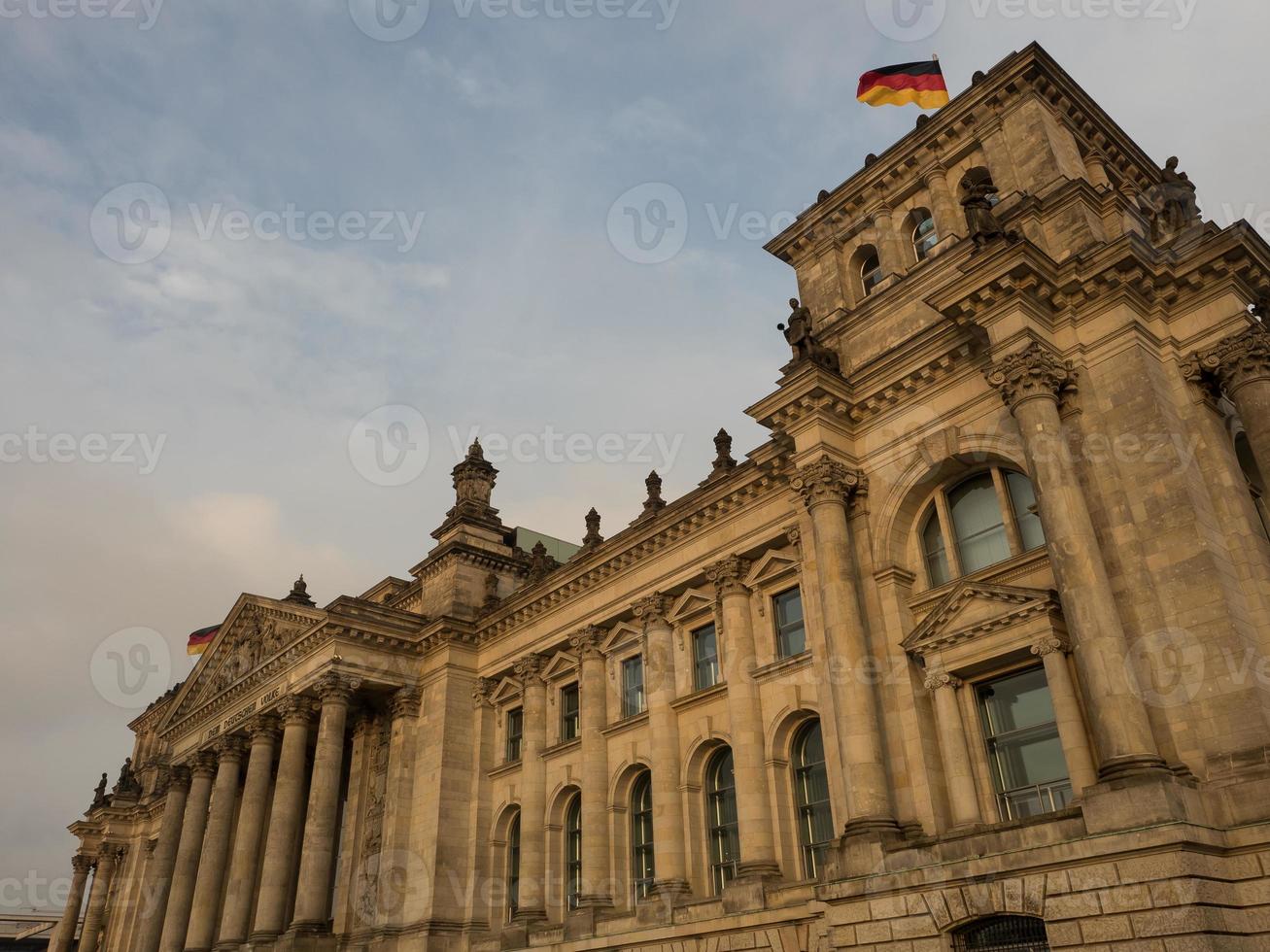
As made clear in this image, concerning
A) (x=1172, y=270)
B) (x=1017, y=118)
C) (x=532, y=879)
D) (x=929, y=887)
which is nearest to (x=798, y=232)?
(x=1017, y=118)

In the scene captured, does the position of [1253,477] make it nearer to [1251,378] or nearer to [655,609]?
[1251,378]

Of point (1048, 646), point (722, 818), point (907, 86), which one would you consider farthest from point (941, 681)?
point (907, 86)

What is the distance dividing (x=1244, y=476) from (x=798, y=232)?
1290cm

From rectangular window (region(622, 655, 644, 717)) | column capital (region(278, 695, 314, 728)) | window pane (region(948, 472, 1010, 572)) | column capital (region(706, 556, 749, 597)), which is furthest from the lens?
column capital (region(278, 695, 314, 728))

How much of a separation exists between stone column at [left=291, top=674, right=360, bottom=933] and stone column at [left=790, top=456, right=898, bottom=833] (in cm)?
1872

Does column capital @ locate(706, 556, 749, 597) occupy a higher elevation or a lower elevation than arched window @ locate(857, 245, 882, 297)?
lower

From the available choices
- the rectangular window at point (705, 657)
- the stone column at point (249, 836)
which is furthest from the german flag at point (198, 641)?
the rectangular window at point (705, 657)

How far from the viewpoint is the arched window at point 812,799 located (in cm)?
2253

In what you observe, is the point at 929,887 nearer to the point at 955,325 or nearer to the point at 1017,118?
the point at 955,325

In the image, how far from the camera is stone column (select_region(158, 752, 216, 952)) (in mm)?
37812

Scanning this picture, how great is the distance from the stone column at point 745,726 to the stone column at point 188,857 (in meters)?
25.0

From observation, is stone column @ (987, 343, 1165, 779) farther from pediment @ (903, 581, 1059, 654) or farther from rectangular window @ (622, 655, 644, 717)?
rectangular window @ (622, 655, 644, 717)

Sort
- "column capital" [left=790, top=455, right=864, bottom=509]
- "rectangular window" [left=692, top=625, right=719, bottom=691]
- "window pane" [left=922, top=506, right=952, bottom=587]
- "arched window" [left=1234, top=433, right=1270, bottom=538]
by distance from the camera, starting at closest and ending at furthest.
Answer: "arched window" [left=1234, top=433, right=1270, bottom=538] → "window pane" [left=922, top=506, right=952, bottom=587] → "column capital" [left=790, top=455, right=864, bottom=509] → "rectangular window" [left=692, top=625, right=719, bottom=691]

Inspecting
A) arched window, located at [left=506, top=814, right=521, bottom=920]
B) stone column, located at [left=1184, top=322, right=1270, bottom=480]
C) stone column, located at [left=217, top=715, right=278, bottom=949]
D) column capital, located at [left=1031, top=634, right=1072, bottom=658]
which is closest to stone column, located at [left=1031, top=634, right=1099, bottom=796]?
column capital, located at [left=1031, top=634, right=1072, bottom=658]
